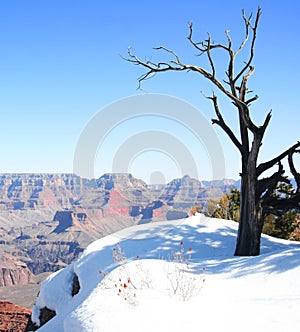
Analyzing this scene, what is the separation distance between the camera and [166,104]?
19.2m

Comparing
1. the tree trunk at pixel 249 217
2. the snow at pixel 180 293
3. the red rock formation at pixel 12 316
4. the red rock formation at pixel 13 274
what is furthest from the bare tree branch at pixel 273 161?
the red rock formation at pixel 13 274

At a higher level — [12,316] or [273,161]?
[273,161]

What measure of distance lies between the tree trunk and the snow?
70 cm

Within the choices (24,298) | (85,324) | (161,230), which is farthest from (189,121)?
(24,298)

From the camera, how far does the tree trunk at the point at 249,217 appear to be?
10391 millimetres

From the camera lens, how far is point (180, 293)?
579 centimetres

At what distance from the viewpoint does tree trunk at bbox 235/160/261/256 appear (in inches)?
409

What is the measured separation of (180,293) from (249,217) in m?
5.24

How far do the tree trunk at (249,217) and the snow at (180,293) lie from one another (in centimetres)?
70

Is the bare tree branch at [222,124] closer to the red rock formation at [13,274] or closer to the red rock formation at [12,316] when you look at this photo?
the red rock formation at [12,316]

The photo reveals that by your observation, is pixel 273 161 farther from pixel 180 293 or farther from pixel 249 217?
pixel 180 293

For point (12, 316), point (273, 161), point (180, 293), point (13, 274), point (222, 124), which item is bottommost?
point (13, 274)

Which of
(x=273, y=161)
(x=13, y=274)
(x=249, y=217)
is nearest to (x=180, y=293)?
(x=249, y=217)

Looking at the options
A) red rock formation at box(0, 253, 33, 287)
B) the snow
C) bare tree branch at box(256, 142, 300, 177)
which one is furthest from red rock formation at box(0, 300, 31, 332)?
red rock formation at box(0, 253, 33, 287)
